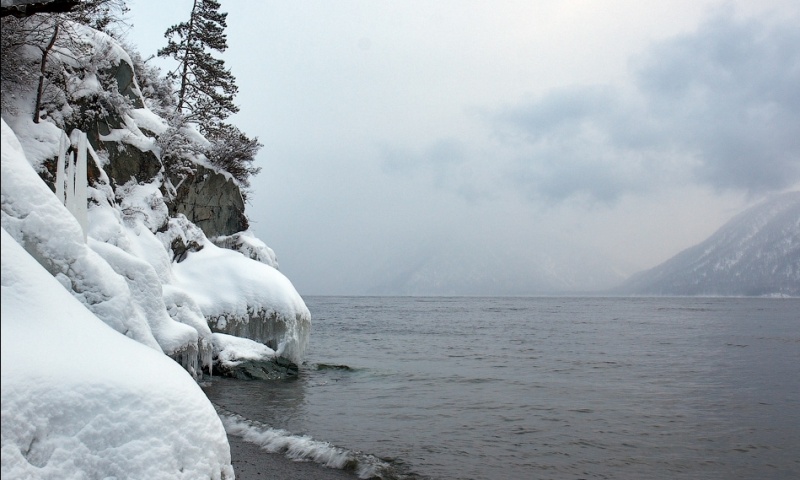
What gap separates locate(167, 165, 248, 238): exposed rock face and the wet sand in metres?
15.9

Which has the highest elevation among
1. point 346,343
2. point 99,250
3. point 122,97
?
point 122,97

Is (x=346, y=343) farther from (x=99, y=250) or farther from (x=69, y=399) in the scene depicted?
(x=69, y=399)

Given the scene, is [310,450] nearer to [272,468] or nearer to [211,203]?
[272,468]

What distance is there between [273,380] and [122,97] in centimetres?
1159

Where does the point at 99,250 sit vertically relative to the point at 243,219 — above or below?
below

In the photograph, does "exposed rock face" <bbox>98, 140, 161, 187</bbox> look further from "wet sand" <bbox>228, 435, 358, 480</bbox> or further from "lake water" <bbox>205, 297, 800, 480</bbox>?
"wet sand" <bbox>228, 435, 358, 480</bbox>

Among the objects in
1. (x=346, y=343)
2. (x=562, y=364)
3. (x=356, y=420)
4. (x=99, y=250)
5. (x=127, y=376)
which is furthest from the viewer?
(x=346, y=343)

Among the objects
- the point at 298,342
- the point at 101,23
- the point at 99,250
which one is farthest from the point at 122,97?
the point at 298,342

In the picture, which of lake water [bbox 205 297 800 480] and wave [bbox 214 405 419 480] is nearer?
wave [bbox 214 405 419 480]

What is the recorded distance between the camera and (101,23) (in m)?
21.2

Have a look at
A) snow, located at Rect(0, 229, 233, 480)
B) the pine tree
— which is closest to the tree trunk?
the pine tree

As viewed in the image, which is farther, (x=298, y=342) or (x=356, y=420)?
(x=298, y=342)

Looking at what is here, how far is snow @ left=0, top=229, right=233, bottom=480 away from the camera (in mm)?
4320

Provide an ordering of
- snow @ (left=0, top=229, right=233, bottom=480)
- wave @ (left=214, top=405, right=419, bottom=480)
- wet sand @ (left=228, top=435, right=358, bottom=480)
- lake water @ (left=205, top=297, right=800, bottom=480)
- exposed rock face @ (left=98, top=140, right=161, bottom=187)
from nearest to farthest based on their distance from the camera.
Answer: snow @ (left=0, top=229, right=233, bottom=480)
wet sand @ (left=228, top=435, right=358, bottom=480)
wave @ (left=214, top=405, right=419, bottom=480)
lake water @ (left=205, top=297, right=800, bottom=480)
exposed rock face @ (left=98, top=140, right=161, bottom=187)
